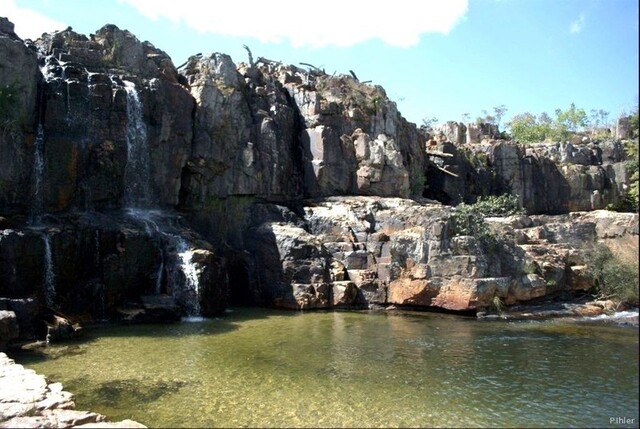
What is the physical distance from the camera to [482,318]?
19250 mm

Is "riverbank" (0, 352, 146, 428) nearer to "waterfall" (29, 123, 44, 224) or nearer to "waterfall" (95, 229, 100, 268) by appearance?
"waterfall" (95, 229, 100, 268)

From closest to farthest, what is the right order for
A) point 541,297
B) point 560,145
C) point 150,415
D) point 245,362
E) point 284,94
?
point 150,415
point 245,362
point 541,297
point 284,94
point 560,145

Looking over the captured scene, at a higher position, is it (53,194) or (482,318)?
(53,194)

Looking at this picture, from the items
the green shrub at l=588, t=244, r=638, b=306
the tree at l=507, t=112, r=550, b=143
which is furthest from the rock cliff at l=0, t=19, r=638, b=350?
the tree at l=507, t=112, r=550, b=143

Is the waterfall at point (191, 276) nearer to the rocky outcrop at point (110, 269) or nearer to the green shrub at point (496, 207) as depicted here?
the rocky outcrop at point (110, 269)

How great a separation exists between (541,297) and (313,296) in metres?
9.26

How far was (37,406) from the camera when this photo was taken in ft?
28.3

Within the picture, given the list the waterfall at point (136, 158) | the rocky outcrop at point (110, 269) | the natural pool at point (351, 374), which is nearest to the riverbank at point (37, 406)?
the natural pool at point (351, 374)

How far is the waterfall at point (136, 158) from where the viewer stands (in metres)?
24.4

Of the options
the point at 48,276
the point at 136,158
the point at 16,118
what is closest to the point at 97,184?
the point at 136,158

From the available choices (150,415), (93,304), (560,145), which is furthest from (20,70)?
(560,145)

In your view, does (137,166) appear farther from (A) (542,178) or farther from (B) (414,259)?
(A) (542,178)

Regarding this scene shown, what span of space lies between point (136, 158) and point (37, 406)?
17542 mm

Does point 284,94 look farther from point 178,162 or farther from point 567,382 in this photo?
point 567,382
